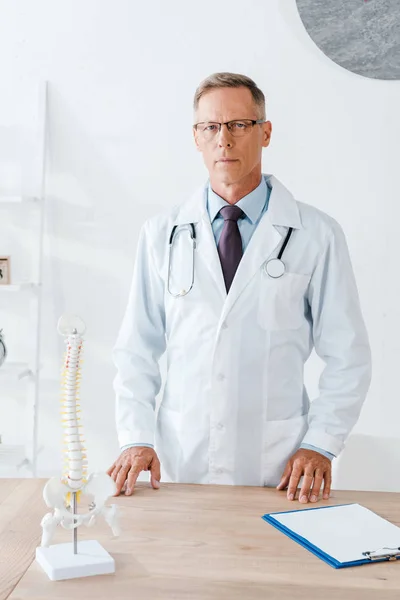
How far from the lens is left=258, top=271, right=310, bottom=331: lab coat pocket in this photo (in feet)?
6.76

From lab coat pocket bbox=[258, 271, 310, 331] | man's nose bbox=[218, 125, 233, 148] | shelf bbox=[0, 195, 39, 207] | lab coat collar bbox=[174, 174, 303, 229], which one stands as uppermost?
man's nose bbox=[218, 125, 233, 148]

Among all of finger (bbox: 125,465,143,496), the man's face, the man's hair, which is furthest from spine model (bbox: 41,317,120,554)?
the man's hair

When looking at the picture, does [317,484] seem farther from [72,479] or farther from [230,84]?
[230,84]

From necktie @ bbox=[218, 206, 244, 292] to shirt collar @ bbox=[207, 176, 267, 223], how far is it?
2 cm

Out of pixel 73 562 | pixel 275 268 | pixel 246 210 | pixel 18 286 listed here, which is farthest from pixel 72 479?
pixel 18 286

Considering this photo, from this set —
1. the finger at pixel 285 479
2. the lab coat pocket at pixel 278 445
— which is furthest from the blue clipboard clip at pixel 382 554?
the lab coat pocket at pixel 278 445

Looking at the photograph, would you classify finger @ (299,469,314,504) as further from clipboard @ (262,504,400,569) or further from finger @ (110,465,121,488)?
finger @ (110,465,121,488)

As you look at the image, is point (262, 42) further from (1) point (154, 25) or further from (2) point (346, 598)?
(2) point (346, 598)

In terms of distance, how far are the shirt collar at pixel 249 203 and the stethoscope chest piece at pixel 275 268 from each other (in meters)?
0.16

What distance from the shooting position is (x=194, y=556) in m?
1.39

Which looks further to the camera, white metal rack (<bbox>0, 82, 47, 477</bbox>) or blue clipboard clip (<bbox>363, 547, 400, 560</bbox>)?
white metal rack (<bbox>0, 82, 47, 477</bbox>)

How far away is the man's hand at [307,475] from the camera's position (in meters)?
1.75

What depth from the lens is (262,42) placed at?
3150 mm

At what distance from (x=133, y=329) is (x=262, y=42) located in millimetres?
1573
